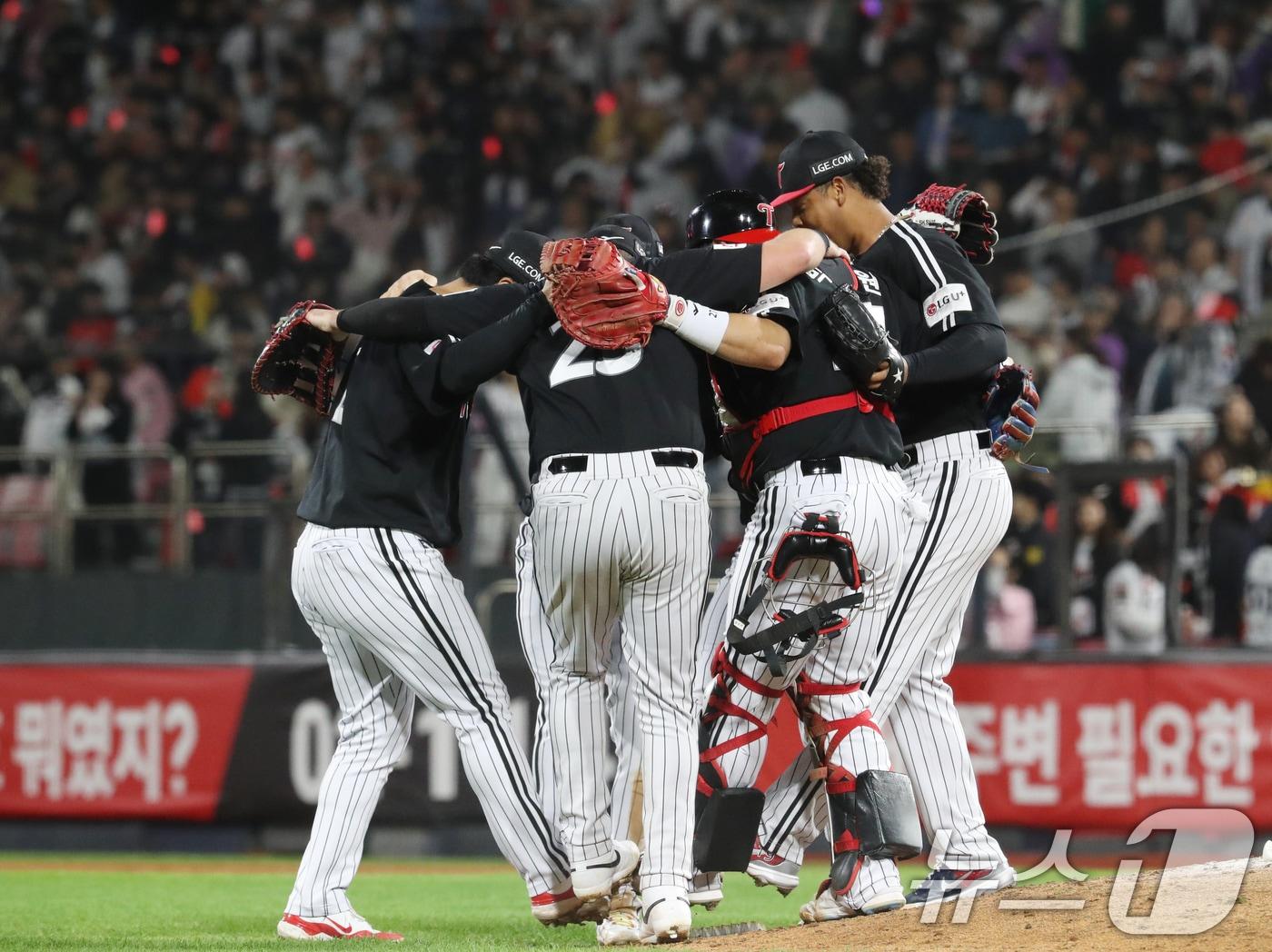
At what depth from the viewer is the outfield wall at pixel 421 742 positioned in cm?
915

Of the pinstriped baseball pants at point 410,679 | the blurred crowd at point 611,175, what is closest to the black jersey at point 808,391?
the pinstriped baseball pants at point 410,679

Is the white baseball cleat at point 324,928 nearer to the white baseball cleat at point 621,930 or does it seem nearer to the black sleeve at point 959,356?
the white baseball cleat at point 621,930

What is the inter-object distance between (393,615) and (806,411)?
1.41m

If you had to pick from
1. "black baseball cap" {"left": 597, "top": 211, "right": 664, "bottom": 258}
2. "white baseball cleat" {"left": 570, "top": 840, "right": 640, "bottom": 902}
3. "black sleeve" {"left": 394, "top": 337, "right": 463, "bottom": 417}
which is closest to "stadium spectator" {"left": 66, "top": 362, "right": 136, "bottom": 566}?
"black sleeve" {"left": 394, "top": 337, "right": 463, "bottom": 417}

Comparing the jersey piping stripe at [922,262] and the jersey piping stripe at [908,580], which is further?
the jersey piping stripe at [922,262]

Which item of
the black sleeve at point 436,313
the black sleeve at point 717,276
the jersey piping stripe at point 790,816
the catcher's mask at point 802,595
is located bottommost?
the jersey piping stripe at point 790,816

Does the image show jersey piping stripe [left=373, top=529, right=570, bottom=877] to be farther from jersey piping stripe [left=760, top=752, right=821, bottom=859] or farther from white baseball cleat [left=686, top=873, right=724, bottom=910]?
jersey piping stripe [left=760, top=752, right=821, bottom=859]

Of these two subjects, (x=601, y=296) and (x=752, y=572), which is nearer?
(x=601, y=296)

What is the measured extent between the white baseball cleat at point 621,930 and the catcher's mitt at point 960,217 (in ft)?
8.20

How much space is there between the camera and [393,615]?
215 inches

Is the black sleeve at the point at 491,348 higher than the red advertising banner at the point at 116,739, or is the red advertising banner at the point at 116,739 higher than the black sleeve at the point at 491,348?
the black sleeve at the point at 491,348

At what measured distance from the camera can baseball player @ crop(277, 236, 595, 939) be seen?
544cm

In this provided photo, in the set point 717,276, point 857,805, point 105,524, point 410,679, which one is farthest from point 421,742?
point 717,276
